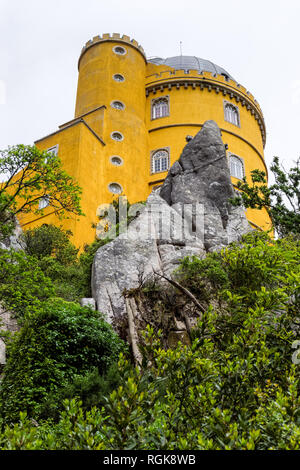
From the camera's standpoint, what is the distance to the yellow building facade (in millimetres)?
27547

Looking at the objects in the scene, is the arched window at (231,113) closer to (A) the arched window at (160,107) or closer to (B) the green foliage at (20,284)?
(A) the arched window at (160,107)

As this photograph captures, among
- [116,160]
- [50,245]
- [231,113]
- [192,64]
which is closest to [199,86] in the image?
[231,113]

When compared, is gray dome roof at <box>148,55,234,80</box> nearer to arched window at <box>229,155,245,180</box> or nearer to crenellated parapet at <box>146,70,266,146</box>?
crenellated parapet at <box>146,70,266,146</box>

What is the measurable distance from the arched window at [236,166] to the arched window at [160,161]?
Answer: 158 inches

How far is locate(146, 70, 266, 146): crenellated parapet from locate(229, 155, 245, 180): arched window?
4.92 m

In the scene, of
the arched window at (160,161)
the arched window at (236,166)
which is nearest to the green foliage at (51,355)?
the arched window at (160,161)

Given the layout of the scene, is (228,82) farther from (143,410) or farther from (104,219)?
(143,410)

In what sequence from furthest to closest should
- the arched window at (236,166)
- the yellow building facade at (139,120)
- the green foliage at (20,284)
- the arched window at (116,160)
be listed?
the arched window at (236,166)
the arched window at (116,160)
the yellow building facade at (139,120)
the green foliage at (20,284)

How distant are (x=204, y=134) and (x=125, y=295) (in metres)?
11.1

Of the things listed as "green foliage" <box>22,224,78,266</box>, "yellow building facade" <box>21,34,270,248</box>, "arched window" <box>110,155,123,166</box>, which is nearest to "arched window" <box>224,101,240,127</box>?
"yellow building facade" <box>21,34,270,248</box>

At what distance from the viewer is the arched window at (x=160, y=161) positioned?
3033 centimetres

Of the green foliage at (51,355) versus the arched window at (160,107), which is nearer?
the green foliage at (51,355)

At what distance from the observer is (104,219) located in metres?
23.2
